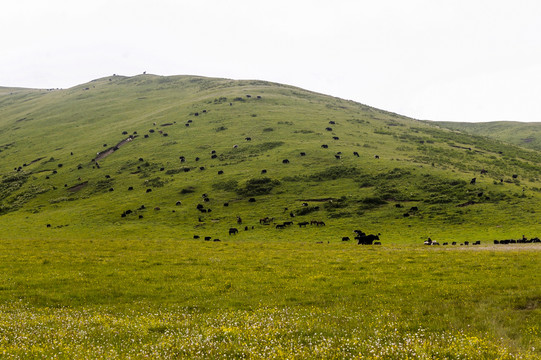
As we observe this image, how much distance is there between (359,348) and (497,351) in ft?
12.6

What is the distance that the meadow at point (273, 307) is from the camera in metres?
9.61

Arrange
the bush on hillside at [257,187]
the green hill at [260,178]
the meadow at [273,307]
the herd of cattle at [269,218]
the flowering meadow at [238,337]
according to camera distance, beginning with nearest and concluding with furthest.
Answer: the flowering meadow at [238,337]
the meadow at [273,307]
the herd of cattle at [269,218]
the green hill at [260,178]
the bush on hillside at [257,187]

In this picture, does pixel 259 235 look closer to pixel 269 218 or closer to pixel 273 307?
pixel 269 218

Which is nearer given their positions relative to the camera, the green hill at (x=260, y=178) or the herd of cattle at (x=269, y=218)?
the herd of cattle at (x=269, y=218)

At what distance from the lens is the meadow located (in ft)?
31.5

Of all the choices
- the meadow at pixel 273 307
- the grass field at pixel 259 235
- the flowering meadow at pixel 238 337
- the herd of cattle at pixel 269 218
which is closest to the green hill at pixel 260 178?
the herd of cattle at pixel 269 218

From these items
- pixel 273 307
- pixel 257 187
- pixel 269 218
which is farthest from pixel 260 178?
pixel 273 307

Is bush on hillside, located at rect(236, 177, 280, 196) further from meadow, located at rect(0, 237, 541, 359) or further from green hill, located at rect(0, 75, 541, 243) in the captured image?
meadow, located at rect(0, 237, 541, 359)

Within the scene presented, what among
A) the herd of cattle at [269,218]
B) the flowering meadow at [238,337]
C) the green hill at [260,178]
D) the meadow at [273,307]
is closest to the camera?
the flowering meadow at [238,337]

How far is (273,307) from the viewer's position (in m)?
15.4

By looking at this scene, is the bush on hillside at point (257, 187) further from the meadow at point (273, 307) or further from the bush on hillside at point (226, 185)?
the meadow at point (273, 307)

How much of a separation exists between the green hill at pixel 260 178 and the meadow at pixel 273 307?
1067 inches

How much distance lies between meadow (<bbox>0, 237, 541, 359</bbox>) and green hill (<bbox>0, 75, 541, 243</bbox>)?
88.9 feet

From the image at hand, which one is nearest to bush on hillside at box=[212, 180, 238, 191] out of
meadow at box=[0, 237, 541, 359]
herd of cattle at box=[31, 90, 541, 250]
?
herd of cattle at box=[31, 90, 541, 250]
